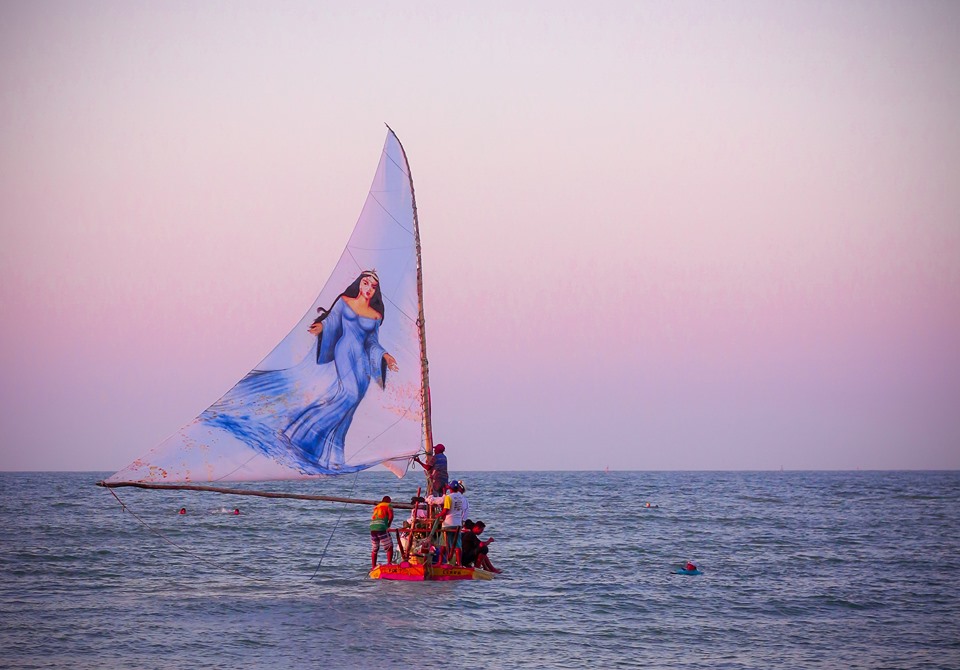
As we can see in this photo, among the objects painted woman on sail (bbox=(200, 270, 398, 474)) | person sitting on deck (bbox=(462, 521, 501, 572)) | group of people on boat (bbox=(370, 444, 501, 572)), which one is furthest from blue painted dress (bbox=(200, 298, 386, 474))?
person sitting on deck (bbox=(462, 521, 501, 572))

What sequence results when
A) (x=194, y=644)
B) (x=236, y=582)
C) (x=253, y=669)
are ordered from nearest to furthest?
1. (x=253, y=669)
2. (x=194, y=644)
3. (x=236, y=582)

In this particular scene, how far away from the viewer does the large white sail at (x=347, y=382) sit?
1000 inches

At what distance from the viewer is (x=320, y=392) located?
26.9 metres

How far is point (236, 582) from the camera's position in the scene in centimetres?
2930

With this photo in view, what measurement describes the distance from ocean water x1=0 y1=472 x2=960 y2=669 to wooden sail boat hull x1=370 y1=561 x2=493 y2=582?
26 cm

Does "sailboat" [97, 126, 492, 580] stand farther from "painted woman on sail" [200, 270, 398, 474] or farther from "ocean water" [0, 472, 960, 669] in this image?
"ocean water" [0, 472, 960, 669]

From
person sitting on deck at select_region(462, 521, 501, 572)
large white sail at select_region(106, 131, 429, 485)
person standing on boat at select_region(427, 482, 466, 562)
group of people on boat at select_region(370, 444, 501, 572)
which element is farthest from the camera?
person sitting on deck at select_region(462, 521, 501, 572)

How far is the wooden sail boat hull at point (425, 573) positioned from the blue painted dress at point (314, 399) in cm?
344

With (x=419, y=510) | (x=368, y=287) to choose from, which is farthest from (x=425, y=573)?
(x=368, y=287)

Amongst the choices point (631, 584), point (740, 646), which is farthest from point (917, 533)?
point (740, 646)

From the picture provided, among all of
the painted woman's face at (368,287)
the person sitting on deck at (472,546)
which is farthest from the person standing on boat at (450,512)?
the painted woman's face at (368,287)

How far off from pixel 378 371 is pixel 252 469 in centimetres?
422

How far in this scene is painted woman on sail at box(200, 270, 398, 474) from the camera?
25.8 metres

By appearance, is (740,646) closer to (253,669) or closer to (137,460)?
(253,669)
